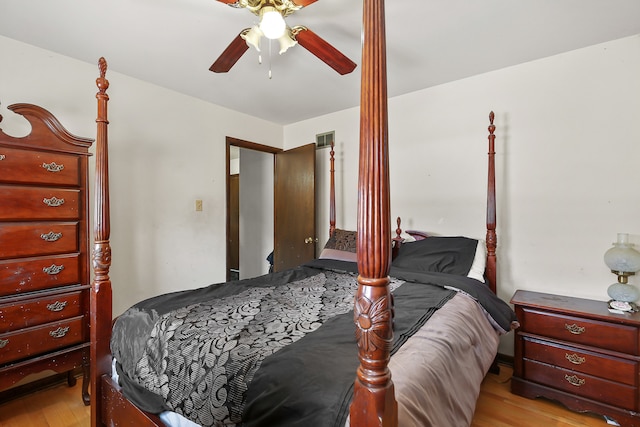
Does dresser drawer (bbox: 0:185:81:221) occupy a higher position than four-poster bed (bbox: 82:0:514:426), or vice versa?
dresser drawer (bbox: 0:185:81:221)

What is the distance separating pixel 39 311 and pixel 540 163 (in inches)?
138

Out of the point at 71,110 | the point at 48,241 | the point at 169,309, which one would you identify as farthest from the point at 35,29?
the point at 169,309

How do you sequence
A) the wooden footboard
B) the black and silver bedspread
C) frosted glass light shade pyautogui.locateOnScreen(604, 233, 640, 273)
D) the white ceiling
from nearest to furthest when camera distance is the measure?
the black and silver bedspread, the wooden footboard, the white ceiling, frosted glass light shade pyautogui.locateOnScreen(604, 233, 640, 273)

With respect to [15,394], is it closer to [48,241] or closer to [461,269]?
[48,241]

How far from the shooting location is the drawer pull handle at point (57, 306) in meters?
1.74

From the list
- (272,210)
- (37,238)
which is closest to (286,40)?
(37,238)

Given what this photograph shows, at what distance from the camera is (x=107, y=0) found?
5.27 ft

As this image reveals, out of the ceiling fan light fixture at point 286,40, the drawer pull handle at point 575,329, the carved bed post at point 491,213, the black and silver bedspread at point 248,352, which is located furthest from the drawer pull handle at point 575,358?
the ceiling fan light fixture at point 286,40

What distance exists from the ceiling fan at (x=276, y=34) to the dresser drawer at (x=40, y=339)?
1831 millimetres

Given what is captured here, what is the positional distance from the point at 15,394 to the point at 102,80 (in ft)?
7.04

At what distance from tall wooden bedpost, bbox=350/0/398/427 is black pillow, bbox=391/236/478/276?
1718 mm

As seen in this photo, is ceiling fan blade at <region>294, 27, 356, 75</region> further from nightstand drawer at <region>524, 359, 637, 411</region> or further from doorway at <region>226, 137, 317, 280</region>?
nightstand drawer at <region>524, 359, 637, 411</region>

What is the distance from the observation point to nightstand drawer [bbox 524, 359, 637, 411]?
5.49 feet

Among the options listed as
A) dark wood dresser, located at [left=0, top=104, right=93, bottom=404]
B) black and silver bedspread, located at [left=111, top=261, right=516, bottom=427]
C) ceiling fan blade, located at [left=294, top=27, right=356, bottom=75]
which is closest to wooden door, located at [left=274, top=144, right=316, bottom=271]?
ceiling fan blade, located at [left=294, top=27, right=356, bottom=75]
